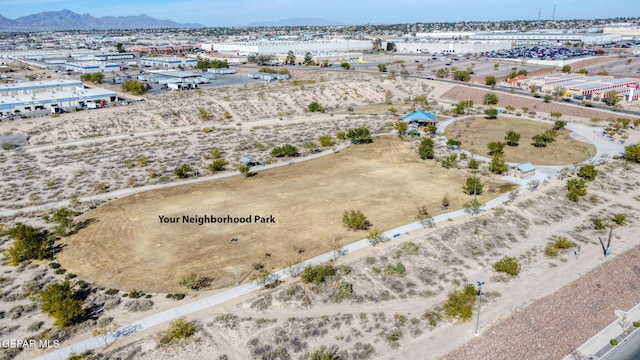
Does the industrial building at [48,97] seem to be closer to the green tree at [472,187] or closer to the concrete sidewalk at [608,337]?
the green tree at [472,187]

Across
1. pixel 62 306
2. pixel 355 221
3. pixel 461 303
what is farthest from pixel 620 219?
pixel 62 306

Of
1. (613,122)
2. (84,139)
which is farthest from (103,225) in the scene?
(613,122)

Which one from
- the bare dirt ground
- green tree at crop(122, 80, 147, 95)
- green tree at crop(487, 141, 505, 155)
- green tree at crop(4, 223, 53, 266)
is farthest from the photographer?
green tree at crop(122, 80, 147, 95)

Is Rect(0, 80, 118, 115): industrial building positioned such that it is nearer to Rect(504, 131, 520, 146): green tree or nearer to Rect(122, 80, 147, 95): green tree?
Rect(122, 80, 147, 95): green tree

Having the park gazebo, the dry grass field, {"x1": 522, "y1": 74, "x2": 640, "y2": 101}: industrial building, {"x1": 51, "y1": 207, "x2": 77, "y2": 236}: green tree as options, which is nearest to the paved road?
the dry grass field

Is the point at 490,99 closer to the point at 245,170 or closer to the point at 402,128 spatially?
the point at 402,128

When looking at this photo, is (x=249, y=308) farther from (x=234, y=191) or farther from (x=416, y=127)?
(x=416, y=127)
